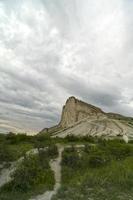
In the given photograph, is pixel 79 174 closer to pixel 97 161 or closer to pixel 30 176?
pixel 97 161

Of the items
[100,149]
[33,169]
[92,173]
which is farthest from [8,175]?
[100,149]

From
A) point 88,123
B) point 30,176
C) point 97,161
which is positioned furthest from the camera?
point 88,123

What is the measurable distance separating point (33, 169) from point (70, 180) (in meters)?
2.30

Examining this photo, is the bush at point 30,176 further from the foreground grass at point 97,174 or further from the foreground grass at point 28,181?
the foreground grass at point 97,174

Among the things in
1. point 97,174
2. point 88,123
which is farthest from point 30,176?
point 88,123

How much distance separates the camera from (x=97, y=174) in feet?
67.5

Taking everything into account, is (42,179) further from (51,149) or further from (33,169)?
(51,149)

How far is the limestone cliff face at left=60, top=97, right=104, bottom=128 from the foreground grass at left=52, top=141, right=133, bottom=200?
52469mm

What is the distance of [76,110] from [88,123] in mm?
15987

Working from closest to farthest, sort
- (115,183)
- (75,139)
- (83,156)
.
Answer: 1. (115,183)
2. (83,156)
3. (75,139)

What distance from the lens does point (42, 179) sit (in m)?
19.7

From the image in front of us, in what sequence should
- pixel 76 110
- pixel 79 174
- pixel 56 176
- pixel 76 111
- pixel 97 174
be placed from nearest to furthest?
pixel 97 174, pixel 56 176, pixel 79 174, pixel 76 111, pixel 76 110

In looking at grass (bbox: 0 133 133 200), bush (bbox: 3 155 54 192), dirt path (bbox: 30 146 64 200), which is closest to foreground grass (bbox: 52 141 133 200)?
grass (bbox: 0 133 133 200)

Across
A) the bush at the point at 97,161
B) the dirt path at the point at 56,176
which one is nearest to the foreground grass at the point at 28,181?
the dirt path at the point at 56,176
